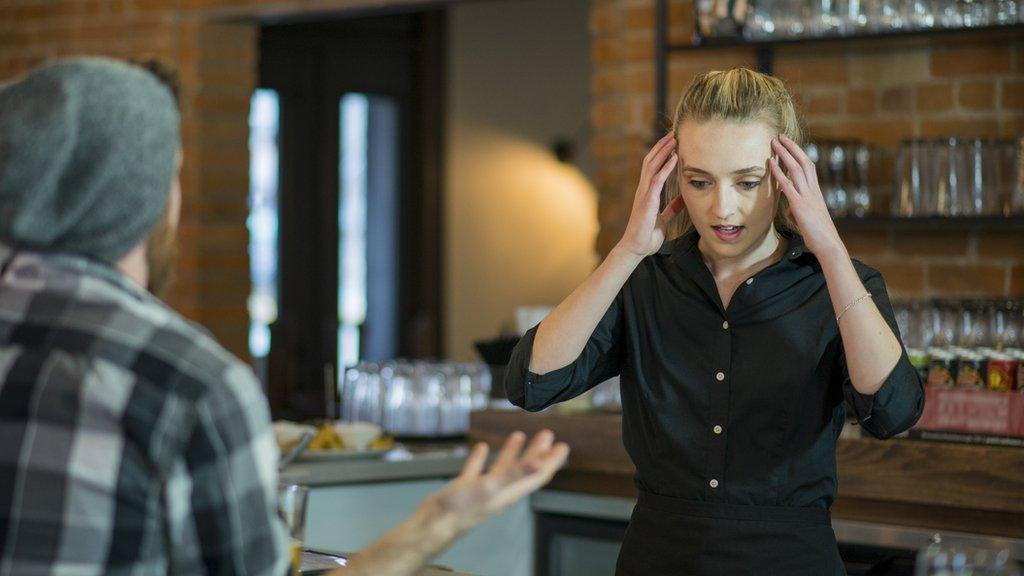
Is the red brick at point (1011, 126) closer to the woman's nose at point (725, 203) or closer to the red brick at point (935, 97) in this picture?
the red brick at point (935, 97)

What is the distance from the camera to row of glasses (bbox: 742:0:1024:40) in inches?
138

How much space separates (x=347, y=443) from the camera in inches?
129

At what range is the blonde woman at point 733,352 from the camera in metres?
1.89

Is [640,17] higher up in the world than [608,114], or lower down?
higher up

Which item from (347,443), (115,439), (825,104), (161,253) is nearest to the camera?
(115,439)

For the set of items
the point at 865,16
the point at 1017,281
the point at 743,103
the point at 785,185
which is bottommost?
the point at 1017,281

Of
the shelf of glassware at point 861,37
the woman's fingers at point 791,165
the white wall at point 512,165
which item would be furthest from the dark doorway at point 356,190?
the woman's fingers at point 791,165

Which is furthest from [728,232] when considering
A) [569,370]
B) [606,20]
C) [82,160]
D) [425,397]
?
[606,20]

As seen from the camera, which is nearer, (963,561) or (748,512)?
(963,561)

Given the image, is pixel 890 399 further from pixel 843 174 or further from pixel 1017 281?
pixel 1017 281

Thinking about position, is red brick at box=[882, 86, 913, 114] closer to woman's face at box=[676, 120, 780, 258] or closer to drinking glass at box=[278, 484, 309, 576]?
woman's face at box=[676, 120, 780, 258]

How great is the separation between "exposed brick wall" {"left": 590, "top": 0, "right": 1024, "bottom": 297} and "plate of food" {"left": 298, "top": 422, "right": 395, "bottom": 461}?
1.12 meters

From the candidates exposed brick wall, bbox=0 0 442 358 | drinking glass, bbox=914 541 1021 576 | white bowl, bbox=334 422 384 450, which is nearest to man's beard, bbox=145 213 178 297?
drinking glass, bbox=914 541 1021 576

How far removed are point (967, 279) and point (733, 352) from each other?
1.97m
